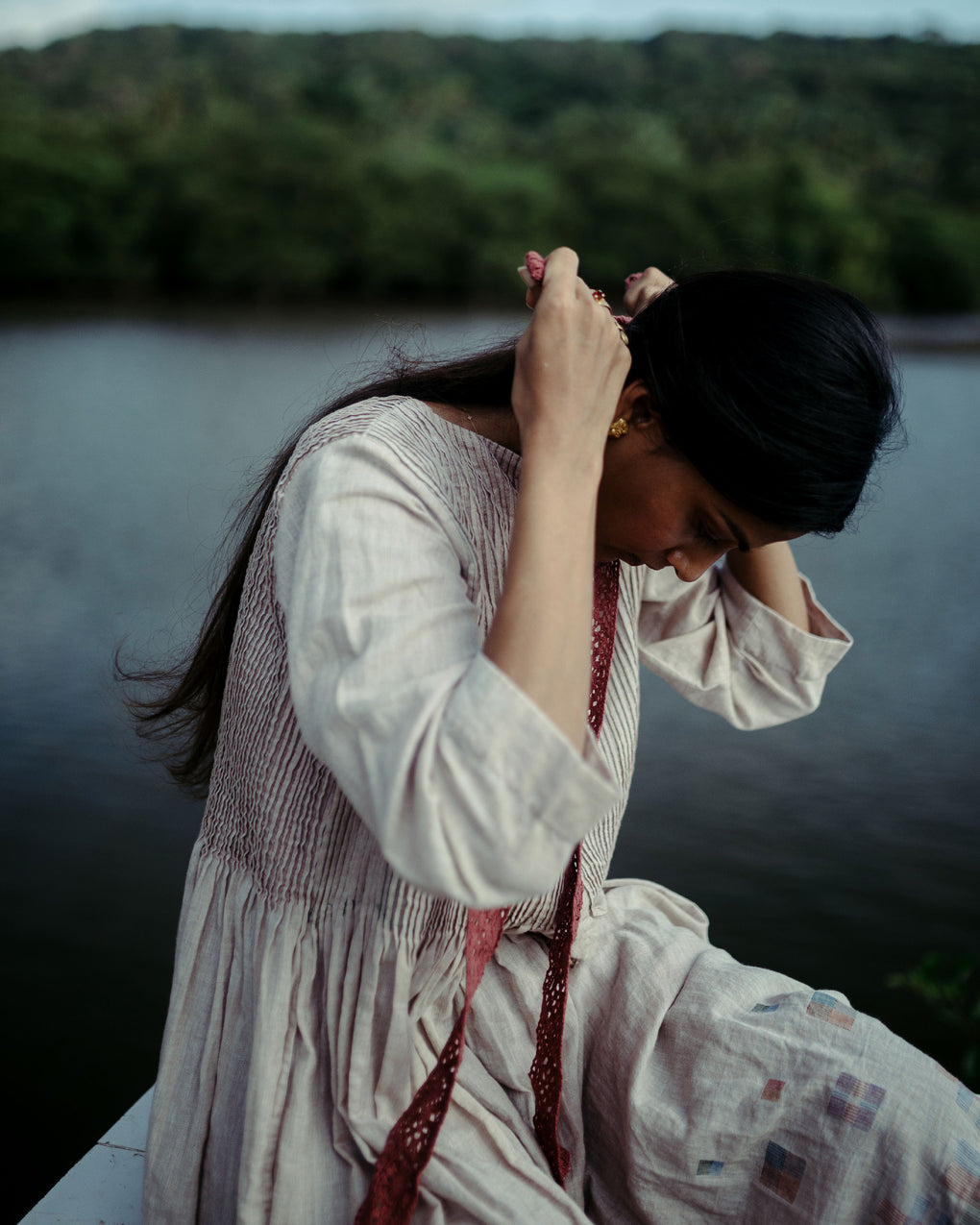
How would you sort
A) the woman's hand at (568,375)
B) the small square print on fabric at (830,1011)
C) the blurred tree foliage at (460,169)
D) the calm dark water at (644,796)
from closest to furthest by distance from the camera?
the woman's hand at (568,375)
the small square print on fabric at (830,1011)
the calm dark water at (644,796)
the blurred tree foliage at (460,169)

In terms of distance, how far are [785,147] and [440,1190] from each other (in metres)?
18.9

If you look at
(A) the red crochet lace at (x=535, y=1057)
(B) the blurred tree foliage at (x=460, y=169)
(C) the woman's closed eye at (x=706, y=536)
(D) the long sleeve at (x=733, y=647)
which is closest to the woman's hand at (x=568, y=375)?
(C) the woman's closed eye at (x=706, y=536)

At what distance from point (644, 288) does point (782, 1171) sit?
1046mm

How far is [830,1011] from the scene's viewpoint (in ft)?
4.05

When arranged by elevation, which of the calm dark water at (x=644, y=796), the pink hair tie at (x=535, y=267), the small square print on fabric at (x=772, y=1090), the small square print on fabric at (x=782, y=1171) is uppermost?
the pink hair tie at (x=535, y=267)

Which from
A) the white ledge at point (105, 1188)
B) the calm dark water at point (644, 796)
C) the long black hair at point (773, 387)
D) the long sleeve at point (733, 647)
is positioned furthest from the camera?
the calm dark water at point (644, 796)

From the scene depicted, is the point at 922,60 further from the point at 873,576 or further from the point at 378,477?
the point at 378,477

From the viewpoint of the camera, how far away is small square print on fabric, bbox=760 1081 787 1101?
3.92 ft

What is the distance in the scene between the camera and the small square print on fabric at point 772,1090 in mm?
1194

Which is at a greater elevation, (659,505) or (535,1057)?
(659,505)

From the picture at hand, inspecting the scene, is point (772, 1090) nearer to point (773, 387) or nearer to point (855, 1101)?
point (855, 1101)

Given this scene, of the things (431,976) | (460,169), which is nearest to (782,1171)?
(431,976)

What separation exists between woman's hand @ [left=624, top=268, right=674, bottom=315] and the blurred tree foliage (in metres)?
11.6

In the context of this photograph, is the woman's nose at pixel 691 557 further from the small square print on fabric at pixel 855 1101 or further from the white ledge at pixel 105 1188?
the white ledge at pixel 105 1188
